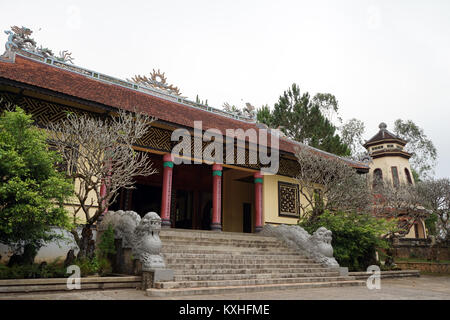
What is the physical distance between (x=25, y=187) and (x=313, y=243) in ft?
23.5

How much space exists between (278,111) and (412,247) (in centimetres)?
1238

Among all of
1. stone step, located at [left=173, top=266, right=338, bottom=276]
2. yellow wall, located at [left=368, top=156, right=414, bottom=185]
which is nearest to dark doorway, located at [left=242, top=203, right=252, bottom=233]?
stone step, located at [left=173, top=266, right=338, bottom=276]

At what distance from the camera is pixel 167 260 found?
22.6 ft

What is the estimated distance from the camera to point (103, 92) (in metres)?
10.7

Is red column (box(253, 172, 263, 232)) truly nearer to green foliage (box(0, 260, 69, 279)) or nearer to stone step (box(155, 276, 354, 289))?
stone step (box(155, 276, 354, 289))

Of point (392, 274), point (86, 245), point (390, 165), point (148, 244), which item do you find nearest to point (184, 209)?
point (392, 274)

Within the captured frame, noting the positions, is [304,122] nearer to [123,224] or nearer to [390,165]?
[390,165]

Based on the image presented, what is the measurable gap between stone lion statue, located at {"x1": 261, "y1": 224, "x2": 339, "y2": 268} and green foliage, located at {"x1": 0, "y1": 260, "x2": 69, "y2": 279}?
243 inches

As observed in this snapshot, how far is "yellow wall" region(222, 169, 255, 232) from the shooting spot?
14973 mm

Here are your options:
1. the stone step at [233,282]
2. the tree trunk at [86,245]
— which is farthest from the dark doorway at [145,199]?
the stone step at [233,282]

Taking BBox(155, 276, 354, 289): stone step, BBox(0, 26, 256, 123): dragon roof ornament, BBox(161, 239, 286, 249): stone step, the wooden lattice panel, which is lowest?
BBox(155, 276, 354, 289): stone step

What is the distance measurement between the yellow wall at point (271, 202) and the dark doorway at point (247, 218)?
2.65 meters
